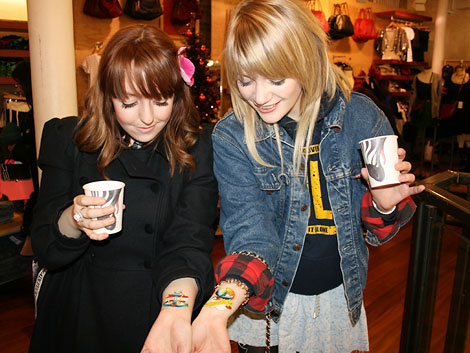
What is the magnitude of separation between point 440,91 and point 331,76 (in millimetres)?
7603

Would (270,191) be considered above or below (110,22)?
below

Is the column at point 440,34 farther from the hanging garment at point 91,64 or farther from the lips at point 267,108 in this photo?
the lips at point 267,108

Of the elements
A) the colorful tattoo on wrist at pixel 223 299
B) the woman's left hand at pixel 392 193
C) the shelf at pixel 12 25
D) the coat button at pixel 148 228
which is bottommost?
the colorful tattoo on wrist at pixel 223 299

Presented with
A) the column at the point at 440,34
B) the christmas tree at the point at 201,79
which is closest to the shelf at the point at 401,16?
the column at the point at 440,34

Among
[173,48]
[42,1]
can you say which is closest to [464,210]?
[173,48]

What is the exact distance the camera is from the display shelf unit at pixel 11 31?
4512mm

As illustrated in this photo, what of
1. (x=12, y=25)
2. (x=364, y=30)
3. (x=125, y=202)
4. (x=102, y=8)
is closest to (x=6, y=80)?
(x=12, y=25)

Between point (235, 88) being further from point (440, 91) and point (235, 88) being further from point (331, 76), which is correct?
point (440, 91)

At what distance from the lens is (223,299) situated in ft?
3.94

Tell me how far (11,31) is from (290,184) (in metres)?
4.86

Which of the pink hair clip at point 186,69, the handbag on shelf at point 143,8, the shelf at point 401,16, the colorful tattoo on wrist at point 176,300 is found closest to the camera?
the colorful tattoo on wrist at point 176,300

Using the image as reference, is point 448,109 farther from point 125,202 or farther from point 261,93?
point 125,202

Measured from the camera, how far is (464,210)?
1.49 m

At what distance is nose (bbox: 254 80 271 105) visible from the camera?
1.36 m
